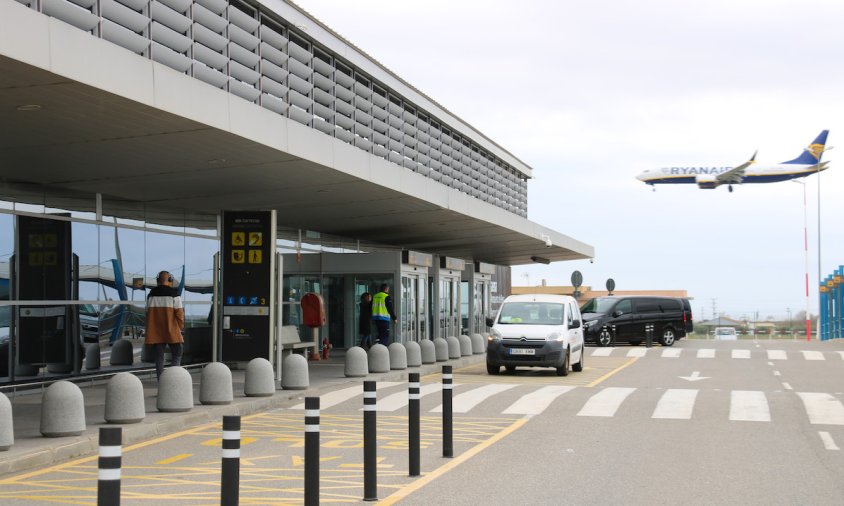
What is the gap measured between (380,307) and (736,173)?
77.2 metres

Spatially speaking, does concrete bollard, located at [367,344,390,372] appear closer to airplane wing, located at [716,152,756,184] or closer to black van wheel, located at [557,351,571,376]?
black van wheel, located at [557,351,571,376]

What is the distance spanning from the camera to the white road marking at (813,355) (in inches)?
1196

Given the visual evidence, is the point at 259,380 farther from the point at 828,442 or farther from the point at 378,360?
the point at 828,442

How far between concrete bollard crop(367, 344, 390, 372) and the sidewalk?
0.87ft

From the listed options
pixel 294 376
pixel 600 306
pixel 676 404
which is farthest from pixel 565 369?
pixel 600 306

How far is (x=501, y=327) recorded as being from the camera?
74.2 ft

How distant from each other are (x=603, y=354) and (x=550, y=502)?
24.4m

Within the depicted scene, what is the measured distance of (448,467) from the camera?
991 centimetres

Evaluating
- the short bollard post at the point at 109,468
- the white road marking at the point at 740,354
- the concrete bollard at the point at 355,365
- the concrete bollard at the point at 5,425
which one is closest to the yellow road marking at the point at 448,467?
the short bollard post at the point at 109,468

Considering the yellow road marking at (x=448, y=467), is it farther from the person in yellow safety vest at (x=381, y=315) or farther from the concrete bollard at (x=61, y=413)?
the person in yellow safety vest at (x=381, y=315)

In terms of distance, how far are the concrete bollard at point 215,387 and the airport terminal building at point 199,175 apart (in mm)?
3109

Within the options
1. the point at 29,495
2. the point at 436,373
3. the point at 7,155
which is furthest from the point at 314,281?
the point at 29,495

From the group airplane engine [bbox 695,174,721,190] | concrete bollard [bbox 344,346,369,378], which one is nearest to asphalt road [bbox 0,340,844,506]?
concrete bollard [bbox 344,346,369,378]

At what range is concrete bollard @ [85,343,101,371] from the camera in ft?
60.4
